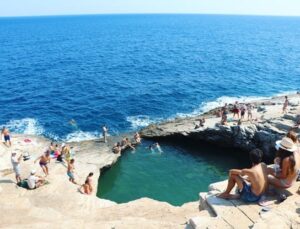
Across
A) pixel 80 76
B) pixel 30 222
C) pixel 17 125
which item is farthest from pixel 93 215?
pixel 80 76

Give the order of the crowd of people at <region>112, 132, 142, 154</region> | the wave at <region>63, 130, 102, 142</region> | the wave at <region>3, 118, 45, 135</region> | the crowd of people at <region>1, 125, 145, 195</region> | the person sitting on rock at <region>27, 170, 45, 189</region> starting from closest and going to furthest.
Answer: the person sitting on rock at <region>27, 170, 45, 189</region> → the crowd of people at <region>1, 125, 145, 195</region> → the crowd of people at <region>112, 132, 142, 154</region> → the wave at <region>63, 130, 102, 142</region> → the wave at <region>3, 118, 45, 135</region>

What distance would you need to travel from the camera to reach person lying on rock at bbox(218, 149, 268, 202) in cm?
1249

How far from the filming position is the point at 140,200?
2267cm

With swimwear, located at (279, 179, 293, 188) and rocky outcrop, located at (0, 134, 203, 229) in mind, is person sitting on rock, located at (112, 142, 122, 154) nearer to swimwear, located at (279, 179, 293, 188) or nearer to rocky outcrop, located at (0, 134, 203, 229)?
rocky outcrop, located at (0, 134, 203, 229)

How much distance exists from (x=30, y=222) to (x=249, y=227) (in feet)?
41.3

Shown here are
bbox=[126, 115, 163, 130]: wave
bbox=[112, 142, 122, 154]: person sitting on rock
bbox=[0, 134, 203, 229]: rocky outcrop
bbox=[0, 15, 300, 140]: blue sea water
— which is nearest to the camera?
bbox=[0, 134, 203, 229]: rocky outcrop

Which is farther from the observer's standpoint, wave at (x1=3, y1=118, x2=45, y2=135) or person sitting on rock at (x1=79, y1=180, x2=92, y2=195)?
wave at (x1=3, y1=118, x2=45, y2=135)

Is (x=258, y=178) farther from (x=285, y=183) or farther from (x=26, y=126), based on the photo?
(x=26, y=126)

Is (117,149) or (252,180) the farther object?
(117,149)

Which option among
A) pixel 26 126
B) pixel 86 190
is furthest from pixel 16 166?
pixel 26 126

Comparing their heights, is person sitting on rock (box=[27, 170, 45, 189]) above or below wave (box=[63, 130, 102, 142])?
above

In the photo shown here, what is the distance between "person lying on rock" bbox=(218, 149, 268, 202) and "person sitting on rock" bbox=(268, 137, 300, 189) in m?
0.50

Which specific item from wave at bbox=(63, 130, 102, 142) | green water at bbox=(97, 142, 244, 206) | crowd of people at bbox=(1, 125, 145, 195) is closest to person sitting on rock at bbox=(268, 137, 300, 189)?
crowd of people at bbox=(1, 125, 145, 195)

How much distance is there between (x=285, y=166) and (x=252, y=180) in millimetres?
1360
